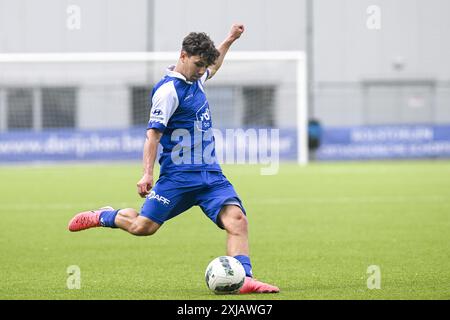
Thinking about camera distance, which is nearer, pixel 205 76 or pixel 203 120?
pixel 203 120

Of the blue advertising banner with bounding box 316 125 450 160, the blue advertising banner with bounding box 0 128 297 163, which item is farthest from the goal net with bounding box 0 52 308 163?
the blue advertising banner with bounding box 316 125 450 160

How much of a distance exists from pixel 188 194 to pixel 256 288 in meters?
1.01

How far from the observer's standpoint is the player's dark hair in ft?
26.2

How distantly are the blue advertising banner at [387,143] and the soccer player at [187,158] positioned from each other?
2528 cm

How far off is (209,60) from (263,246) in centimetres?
396

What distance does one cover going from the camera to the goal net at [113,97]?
33281mm

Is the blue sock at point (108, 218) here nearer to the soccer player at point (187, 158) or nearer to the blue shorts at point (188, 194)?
the soccer player at point (187, 158)

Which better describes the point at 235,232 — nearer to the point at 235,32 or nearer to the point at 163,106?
the point at 163,106

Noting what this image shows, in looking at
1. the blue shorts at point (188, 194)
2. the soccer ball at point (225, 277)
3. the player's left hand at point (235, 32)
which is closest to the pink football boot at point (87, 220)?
the blue shorts at point (188, 194)

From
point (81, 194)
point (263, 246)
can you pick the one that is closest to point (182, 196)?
point (263, 246)

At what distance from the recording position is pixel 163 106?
26.3ft

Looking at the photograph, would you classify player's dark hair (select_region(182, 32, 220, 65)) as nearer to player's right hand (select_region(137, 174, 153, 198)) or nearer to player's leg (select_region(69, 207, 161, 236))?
player's right hand (select_region(137, 174, 153, 198))

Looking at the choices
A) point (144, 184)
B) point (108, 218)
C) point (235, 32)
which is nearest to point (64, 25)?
point (235, 32)
